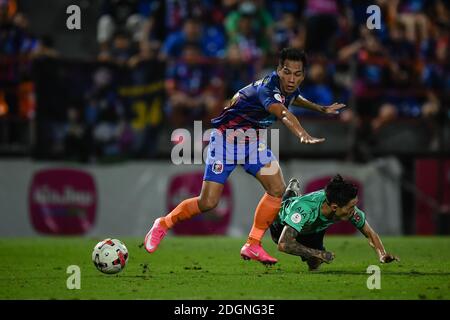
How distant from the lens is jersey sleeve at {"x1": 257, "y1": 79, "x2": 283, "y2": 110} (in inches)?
384

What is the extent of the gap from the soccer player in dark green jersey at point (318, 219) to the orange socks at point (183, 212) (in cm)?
111

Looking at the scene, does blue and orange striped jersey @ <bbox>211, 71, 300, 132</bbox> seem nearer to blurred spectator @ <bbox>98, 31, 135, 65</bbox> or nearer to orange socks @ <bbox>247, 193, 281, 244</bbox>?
orange socks @ <bbox>247, 193, 281, 244</bbox>

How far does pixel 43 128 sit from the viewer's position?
16.1m

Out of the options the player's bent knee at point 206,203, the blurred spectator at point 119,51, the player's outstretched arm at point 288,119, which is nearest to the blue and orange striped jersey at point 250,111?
the player's outstretched arm at point 288,119

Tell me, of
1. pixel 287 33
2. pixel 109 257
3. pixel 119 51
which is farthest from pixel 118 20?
pixel 109 257

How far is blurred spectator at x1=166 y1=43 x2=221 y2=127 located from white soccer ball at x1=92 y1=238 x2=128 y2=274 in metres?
6.78

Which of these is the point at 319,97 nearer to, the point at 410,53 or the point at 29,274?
the point at 410,53

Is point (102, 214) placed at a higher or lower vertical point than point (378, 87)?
lower

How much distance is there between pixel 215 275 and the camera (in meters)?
9.80
